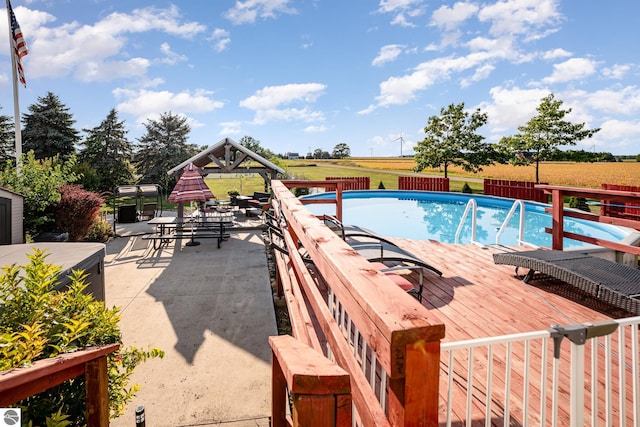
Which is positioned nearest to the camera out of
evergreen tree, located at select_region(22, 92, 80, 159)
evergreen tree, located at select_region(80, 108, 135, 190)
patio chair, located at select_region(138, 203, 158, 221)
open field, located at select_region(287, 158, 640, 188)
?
patio chair, located at select_region(138, 203, 158, 221)

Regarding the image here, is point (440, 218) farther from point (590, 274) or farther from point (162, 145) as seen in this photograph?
point (162, 145)

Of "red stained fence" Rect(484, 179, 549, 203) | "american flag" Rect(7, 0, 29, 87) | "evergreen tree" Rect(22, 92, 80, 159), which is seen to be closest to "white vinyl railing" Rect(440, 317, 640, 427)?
"american flag" Rect(7, 0, 29, 87)

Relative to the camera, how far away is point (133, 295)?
5.71m

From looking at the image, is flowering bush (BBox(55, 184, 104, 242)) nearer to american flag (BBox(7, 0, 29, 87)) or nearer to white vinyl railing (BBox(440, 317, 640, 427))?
american flag (BBox(7, 0, 29, 87))

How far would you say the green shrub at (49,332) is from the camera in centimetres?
150

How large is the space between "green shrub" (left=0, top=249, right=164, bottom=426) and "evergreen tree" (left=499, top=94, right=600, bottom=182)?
106 feet

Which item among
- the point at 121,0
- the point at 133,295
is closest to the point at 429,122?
the point at 121,0

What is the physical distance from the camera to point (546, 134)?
1121 inches

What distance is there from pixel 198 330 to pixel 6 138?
102 feet

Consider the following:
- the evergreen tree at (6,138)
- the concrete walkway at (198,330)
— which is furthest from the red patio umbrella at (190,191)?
the evergreen tree at (6,138)

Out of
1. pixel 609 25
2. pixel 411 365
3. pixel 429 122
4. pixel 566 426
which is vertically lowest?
pixel 566 426

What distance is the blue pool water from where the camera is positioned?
13000 millimetres

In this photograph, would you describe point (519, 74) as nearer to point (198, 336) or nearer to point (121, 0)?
point (121, 0)

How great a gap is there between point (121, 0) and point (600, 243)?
1618 cm
